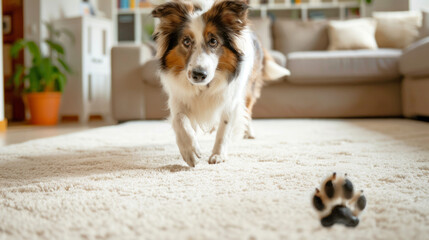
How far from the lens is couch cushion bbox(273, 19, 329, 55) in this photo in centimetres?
495

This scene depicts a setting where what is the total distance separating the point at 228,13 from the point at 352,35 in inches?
129

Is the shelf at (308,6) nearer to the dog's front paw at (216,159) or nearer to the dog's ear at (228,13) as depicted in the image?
the dog's ear at (228,13)

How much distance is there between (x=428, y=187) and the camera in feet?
3.82

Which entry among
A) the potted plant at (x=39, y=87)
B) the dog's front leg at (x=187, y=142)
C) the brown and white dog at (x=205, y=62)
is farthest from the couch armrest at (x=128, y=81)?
the dog's front leg at (x=187, y=142)

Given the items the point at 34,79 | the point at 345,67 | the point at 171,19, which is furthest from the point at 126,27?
the point at 171,19

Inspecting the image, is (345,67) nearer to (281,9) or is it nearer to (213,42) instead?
(213,42)

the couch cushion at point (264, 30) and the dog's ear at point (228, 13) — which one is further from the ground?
the couch cushion at point (264, 30)

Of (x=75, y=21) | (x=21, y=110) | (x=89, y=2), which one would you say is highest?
(x=89, y=2)

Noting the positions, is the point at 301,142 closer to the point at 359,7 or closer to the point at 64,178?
the point at 64,178

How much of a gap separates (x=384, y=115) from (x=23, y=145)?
137 inches

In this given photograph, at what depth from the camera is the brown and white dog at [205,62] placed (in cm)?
172

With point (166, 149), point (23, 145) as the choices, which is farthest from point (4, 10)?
point (166, 149)

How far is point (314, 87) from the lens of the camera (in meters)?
4.12

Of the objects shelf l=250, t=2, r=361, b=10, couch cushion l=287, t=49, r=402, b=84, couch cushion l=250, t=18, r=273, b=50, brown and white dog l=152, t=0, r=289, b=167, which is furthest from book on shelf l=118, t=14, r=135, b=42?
Result: brown and white dog l=152, t=0, r=289, b=167
